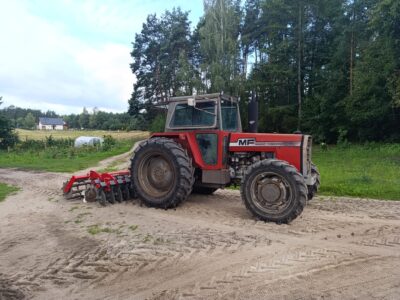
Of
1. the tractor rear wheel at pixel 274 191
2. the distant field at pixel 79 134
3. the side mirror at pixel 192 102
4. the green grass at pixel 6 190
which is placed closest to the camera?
the tractor rear wheel at pixel 274 191

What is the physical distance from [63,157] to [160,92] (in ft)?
66.9

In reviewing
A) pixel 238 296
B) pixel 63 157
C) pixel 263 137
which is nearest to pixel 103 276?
pixel 238 296

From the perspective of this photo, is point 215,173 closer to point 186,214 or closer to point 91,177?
point 186,214

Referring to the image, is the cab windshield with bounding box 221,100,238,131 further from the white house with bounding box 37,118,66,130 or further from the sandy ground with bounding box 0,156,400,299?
the white house with bounding box 37,118,66,130

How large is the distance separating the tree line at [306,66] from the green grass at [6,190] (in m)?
15.0

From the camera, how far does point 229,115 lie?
810 cm

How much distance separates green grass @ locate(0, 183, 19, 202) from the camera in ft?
32.2

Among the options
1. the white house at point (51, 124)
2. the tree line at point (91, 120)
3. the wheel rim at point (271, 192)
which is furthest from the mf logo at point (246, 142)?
the white house at point (51, 124)

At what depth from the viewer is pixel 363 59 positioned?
82.3 ft

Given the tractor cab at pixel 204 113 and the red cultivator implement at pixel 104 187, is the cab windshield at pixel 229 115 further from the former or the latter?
the red cultivator implement at pixel 104 187

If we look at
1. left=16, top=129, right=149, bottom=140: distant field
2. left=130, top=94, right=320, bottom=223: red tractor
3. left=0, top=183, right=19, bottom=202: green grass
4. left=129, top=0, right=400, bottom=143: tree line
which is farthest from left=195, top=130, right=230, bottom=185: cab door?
left=16, top=129, right=149, bottom=140: distant field

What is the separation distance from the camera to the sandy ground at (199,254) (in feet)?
13.0

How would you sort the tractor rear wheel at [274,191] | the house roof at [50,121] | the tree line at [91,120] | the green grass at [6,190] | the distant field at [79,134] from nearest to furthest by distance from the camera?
1. the tractor rear wheel at [274,191]
2. the green grass at [6,190]
3. the distant field at [79,134]
4. the tree line at [91,120]
5. the house roof at [50,121]

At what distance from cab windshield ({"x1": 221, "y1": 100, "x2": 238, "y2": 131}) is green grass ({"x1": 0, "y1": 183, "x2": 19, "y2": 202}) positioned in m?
6.00
